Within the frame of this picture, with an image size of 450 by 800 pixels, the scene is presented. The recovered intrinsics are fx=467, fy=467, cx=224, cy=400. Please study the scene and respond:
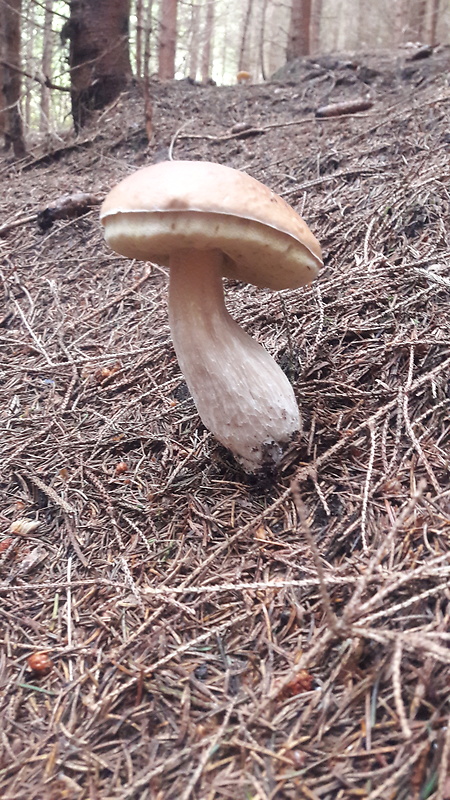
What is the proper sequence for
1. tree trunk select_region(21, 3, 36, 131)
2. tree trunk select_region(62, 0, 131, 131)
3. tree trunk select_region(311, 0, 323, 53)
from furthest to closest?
tree trunk select_region(311, 0, 323, 53) < tree trunk select_region(62, 0, 131, 131) < tree trunk select_region(21, 3, 36, 131)

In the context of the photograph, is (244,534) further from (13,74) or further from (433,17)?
(433,17)

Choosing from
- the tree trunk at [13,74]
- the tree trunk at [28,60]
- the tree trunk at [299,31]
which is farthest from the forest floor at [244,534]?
the tree trunk at [299,31]

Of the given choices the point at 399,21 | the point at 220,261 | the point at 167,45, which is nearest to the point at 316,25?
the point at 399,21

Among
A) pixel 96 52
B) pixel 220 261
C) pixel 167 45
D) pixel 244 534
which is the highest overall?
pixel 167 45

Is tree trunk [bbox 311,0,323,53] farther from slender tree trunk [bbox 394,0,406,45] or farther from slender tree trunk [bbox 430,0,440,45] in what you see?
slender tree trunk [bbox 430,0,440,45]

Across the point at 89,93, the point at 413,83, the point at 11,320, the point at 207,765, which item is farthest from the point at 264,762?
the point at 89,93

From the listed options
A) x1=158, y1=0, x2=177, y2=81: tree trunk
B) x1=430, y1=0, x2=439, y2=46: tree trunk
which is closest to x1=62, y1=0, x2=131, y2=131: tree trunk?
x1=158, y1=0, x2=177, y2=81: tree trunk
